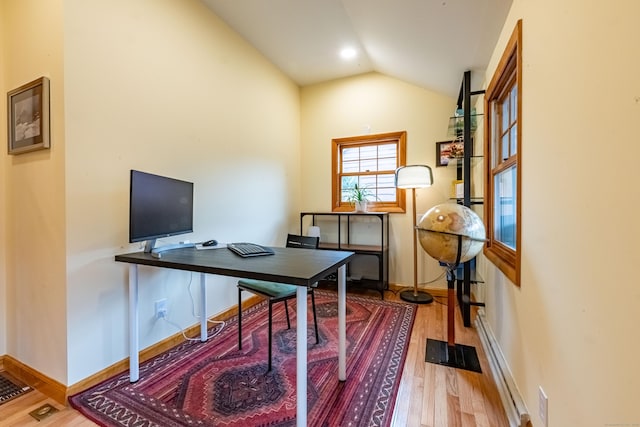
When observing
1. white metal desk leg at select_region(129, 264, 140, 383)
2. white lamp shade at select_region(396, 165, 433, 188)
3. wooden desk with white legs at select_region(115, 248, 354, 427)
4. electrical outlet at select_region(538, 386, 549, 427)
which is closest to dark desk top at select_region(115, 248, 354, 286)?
wooden desk with white legs at select_region(115, 248, 354, 427)

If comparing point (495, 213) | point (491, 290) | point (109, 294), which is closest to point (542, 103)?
point (495, 213)

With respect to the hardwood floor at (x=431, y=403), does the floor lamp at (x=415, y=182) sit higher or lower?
higher

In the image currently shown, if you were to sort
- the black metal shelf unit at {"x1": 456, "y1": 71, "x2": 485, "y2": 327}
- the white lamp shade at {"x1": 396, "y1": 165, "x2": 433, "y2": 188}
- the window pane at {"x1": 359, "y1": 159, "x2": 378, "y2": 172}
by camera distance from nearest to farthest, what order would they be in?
the black metal shelf unit at {"x1": 456, "y1": 71, "x2": 485, "y2": 327} → the white lamp shade at {"x1": 396, "y1": 165, "x2": 433, "y2": 188} → the window pane at {"x1": 359, "y1": 159, "x2": 378, "y2": 172}

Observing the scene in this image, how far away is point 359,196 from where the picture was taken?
3686mm

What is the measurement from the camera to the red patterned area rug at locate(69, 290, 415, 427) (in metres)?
1.43

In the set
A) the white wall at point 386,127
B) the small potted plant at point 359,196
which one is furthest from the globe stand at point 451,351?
the small potted plant at point 359,196

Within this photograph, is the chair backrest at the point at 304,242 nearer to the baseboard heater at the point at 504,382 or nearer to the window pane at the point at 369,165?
the baseboard heater at the point at 504,382

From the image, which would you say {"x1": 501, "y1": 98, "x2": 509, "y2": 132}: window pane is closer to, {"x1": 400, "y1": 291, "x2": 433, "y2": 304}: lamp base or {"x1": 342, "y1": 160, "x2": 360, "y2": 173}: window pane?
{"x1": 400, "y1": 291, "x2": 433, "y2": 304}: lamp base

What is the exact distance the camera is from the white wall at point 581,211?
654 mm

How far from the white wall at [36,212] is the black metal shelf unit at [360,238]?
2.45m

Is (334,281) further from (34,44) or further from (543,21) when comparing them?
(34,44)

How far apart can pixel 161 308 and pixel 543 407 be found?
2.28m

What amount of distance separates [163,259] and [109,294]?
0.53m

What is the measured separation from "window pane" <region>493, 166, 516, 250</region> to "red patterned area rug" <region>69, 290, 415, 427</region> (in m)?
1.07
